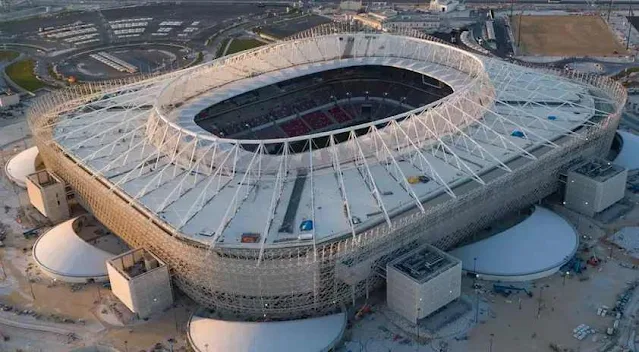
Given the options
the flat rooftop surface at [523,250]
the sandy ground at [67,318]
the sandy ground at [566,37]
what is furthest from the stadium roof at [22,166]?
the sandy ground at [566,37]

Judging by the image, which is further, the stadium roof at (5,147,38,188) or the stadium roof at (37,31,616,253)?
the stadium roof at (5,147,38,188)

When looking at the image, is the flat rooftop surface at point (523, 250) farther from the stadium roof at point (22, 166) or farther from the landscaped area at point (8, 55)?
the landscaped area at point (8, 55)

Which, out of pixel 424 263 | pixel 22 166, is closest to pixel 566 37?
pixel 424 263

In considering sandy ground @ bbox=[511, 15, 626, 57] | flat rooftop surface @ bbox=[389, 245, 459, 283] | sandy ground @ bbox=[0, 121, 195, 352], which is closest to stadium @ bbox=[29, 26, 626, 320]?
flat rooftop surface @ bbox=[389, 245, 459, 283]

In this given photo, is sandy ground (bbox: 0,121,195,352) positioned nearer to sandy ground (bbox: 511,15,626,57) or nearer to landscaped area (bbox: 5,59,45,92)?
landscaped area (bbox: 5,59,45,92)

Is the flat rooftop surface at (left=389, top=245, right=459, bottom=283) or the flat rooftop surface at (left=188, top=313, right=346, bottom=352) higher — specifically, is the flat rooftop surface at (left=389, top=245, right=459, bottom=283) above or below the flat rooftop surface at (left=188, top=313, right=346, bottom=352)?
above

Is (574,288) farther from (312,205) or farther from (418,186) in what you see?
(312,205)
